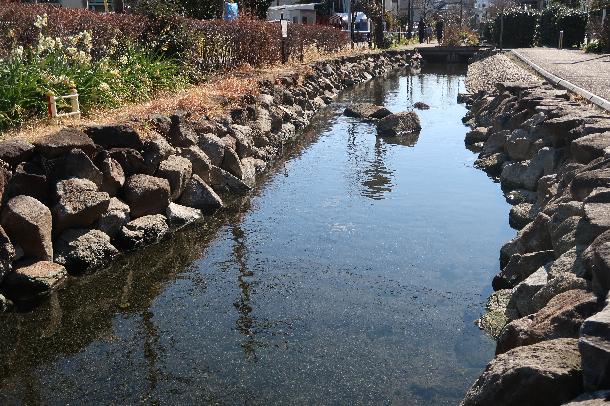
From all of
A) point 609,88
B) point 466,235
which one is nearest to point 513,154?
point 609,88

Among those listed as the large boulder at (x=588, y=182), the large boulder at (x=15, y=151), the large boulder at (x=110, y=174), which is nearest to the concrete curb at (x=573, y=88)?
the large boulder at (x=588, y=182)

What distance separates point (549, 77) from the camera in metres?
17.5

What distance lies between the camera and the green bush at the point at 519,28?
3744 cm

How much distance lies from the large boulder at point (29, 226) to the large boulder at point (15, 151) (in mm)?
524

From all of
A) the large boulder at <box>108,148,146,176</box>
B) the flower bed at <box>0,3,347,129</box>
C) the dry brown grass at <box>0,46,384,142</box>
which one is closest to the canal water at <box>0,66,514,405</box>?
the large boulder at <box>108,148,146,176</box>

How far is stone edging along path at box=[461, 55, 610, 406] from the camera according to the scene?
3562 mm

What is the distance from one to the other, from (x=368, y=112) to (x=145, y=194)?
39.2 ft

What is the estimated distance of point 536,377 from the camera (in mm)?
3596

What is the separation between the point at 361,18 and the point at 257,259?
44.9 m

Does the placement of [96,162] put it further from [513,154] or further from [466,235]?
[513,154]

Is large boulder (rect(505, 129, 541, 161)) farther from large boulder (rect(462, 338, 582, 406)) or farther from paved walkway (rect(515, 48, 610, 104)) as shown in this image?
large boulder (rect(462, 338, 582, 406))

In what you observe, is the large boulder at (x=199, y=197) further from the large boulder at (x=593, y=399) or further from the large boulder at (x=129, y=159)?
the large boulder at (x=593, y=399)

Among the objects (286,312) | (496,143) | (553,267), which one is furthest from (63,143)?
(496,143)

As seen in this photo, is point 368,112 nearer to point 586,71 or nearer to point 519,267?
point 586,71
